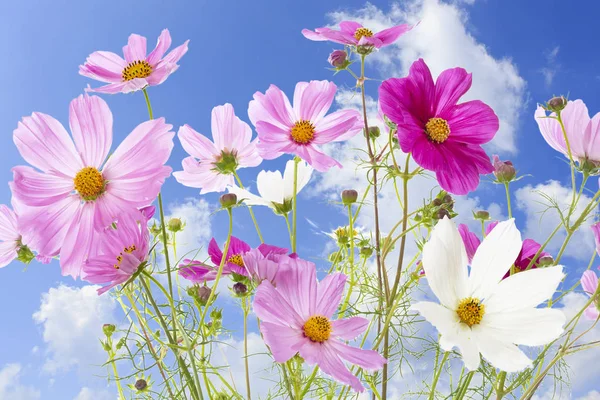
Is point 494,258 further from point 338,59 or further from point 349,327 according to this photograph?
point 338,59

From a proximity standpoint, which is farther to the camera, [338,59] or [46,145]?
[338,59]

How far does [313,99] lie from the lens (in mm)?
920

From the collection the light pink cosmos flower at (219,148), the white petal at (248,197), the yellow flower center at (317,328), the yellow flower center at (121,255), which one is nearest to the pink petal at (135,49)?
the light pink cosmos flower at (219,148)

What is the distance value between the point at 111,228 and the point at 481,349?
0.38 meters

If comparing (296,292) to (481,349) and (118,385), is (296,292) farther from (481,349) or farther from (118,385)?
(118,385)

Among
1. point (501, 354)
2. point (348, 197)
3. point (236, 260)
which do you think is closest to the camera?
point (501, 354)

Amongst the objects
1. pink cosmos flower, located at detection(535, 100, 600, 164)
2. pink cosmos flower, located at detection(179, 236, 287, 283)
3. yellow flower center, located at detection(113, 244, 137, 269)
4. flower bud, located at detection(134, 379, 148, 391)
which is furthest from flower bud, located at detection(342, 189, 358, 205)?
flower bud, located at detection(134, 379, 148, 391)

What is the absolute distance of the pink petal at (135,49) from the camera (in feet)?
2.87

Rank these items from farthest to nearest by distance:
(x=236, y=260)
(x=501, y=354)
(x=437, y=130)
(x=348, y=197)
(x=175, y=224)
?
(x=175, y=224), (x=348, y=197), (x=236, y=260), (x=437, y=130), (x=501, y=354)

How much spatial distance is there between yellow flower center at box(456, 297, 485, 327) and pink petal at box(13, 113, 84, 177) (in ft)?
1.39

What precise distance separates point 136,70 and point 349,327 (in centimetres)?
41

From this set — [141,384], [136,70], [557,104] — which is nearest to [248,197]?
[136,70]

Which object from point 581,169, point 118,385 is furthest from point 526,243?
point 118,385

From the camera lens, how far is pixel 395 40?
101 cm
